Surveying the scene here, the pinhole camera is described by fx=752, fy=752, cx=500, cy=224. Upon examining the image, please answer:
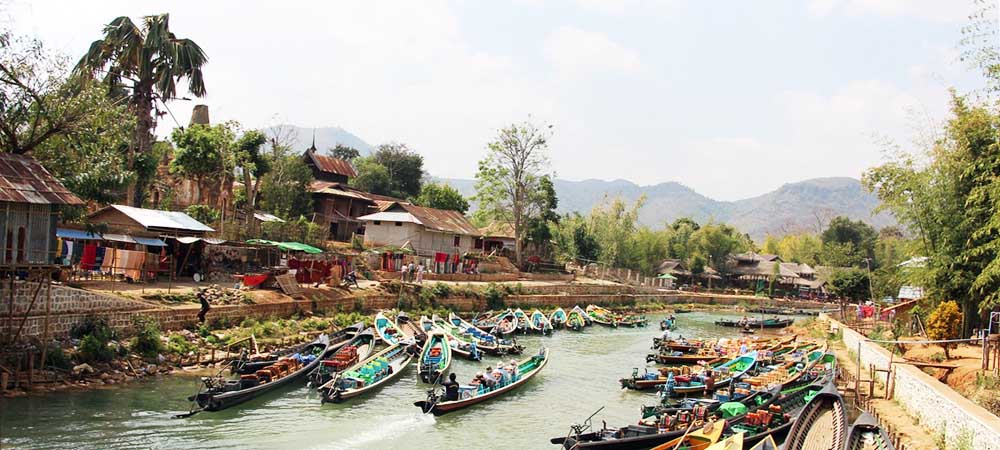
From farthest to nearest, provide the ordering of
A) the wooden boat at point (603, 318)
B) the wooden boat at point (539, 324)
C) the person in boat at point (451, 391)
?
the wooden boat at point (603, 318) → the wooden boat at point (539, 324) → the person in boat at point (451, 391)

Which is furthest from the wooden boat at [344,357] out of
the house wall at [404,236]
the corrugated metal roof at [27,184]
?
the house wall at [404,236]

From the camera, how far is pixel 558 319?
43.5 metres

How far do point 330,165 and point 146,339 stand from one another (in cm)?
3956

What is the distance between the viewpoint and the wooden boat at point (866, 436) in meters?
14.1

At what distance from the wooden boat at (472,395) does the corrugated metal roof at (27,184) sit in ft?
34.9

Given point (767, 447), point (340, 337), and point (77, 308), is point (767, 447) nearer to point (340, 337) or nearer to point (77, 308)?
point (340, 337)

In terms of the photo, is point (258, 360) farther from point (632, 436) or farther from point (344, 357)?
point (632, 436)

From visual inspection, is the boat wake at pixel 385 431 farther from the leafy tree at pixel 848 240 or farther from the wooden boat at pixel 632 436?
the leafy tree at pixel 848 240

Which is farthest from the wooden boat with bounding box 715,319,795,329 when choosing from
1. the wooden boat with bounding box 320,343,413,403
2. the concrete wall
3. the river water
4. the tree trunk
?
the tree trunk

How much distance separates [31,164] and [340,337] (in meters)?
Answer: 11.2

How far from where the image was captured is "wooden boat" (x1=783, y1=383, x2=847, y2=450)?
48.7ft

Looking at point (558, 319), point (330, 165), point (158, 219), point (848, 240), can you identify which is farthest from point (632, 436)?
point (848, 240)

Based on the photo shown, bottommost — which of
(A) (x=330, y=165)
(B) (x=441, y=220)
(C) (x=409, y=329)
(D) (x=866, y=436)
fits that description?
(C) (x=409, y=329)

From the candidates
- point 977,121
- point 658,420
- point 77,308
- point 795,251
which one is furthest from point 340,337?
point 795,251
